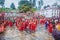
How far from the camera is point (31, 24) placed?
2875mm

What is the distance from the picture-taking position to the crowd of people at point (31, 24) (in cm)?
278

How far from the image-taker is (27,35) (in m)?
2.79

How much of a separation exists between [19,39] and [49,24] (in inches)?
21.1

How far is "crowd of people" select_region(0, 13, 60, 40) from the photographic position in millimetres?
2776

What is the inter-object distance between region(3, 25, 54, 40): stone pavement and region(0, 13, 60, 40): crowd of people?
5 centimetres

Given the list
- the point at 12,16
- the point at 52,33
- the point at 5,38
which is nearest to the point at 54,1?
the point at 52,33

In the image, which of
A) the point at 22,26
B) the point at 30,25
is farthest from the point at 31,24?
the point at 22,26

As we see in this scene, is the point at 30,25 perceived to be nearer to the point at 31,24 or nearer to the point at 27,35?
the point at 31,24

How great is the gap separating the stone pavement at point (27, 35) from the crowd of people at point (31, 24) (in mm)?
50

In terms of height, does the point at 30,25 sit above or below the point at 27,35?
above

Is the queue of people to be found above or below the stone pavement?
above

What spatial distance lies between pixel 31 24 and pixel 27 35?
192 mm

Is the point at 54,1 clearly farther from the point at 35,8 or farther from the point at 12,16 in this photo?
the point at 12,16

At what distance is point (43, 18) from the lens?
2906mm
